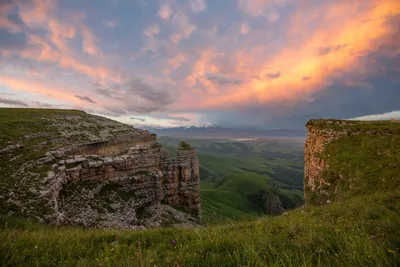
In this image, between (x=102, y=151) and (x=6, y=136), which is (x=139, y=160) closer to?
(x=102, y=151)

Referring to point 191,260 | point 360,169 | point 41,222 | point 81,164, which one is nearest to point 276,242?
point 191,260

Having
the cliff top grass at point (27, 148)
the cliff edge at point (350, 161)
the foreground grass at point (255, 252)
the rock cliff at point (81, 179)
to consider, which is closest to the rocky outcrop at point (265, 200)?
the rock cliff at point (81, 179)

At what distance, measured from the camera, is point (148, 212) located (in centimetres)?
3070

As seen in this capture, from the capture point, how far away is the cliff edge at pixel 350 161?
59.5 feet

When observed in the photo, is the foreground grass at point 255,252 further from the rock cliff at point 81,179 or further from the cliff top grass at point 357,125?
the cliff top grass at point 357,125

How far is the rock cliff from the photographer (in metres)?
14.5

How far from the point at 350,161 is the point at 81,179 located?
108ft

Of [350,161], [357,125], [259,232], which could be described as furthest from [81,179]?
[357,125]

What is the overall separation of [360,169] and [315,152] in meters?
7.78

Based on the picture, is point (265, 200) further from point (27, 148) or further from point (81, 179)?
point (27, 148)

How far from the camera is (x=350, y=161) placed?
851 inches

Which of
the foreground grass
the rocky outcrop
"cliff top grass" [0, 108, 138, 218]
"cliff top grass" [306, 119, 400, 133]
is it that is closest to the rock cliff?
"cliff top grass" [0, 108, 138, 218]

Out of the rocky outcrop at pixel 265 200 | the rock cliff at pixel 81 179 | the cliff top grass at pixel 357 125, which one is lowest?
the rocky outcrop at pixel 265 200

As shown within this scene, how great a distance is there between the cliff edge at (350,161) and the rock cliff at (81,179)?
2449 cm
